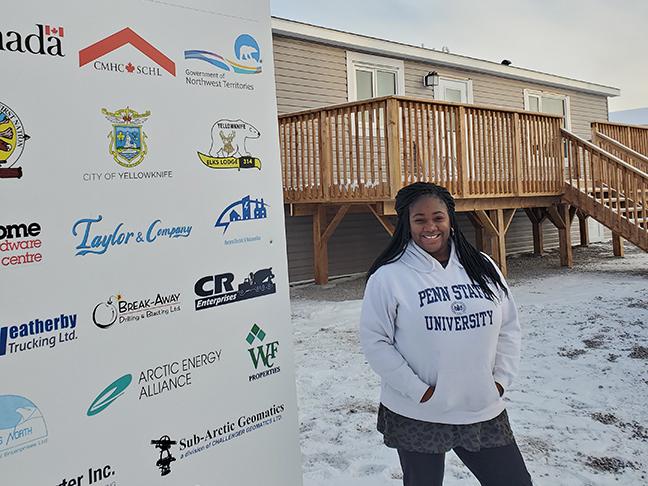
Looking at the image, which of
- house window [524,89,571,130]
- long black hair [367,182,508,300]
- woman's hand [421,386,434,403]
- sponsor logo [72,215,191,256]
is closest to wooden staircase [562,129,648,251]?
house window [524,89,571,130]

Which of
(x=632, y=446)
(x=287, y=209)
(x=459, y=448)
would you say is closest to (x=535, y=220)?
(x=287, y=209)

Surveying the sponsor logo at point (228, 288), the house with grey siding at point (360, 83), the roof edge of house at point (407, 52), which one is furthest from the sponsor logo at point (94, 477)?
the roof edge of house at point (407, 52)

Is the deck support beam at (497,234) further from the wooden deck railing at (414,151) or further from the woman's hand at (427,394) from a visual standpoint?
the woman's hand at (427,394)

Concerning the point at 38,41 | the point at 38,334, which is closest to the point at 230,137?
the point at 38,41

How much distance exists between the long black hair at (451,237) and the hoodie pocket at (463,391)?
0.34 meters

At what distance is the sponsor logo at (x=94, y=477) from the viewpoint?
168 cm

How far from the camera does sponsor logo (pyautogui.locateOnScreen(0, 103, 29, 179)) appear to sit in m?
1.55

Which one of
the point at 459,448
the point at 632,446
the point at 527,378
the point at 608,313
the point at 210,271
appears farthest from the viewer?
the point at 608,313

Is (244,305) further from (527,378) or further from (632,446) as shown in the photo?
(527,378)

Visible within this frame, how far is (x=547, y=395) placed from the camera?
3699 mm

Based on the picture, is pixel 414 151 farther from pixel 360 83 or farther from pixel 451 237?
pixel 451 237

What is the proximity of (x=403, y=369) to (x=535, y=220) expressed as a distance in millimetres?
10927

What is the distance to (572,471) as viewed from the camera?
2.67 m

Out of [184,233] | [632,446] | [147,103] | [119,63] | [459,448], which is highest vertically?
[119,63]
